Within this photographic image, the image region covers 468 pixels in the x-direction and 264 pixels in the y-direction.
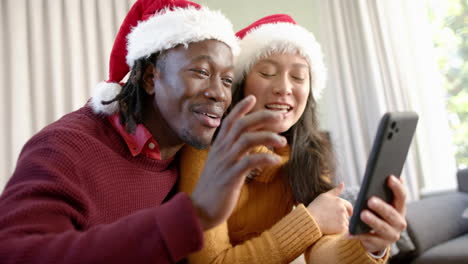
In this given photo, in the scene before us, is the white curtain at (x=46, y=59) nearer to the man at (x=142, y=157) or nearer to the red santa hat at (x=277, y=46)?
the man at (x=142, y=157)

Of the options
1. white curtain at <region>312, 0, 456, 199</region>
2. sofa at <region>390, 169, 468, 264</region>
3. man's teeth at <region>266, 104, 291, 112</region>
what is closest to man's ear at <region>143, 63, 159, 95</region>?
man's teeth at <region>266, 104, 291, 112</region>

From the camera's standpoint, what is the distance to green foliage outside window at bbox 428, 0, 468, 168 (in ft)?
10.3

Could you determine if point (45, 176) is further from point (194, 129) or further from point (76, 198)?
point (194, 129)

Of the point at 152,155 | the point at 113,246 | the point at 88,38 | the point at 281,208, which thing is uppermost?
the point at 88,38

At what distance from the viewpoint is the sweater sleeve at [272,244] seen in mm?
1135

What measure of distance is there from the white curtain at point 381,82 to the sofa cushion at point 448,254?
Result: 2.82ft

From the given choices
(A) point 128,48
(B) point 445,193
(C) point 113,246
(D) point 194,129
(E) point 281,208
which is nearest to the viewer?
(C) point 113,246

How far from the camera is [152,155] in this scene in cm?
114

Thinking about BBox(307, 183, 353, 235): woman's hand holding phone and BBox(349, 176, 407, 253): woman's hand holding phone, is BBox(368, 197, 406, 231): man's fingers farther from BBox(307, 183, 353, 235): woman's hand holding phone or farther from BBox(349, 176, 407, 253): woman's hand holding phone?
BBox(307, 183, 353, 235): woman's hand holding phone

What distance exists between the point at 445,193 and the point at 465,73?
98cm

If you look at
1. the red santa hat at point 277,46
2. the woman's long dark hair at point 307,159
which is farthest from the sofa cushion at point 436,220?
the red santa hat at point 277,46

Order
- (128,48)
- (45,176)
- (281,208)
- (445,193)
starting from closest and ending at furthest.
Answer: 1. (45,176)
2. (128,48)
3. (281,208)
4. (445,193)

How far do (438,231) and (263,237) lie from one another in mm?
1840

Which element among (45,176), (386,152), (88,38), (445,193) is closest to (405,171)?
(445,193)
